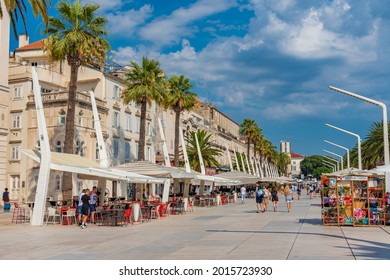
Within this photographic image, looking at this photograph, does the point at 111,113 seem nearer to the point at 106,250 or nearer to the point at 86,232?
the point at 86,232

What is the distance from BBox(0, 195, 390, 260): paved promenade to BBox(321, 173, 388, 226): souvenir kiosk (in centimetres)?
95

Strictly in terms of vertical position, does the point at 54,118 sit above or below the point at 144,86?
below

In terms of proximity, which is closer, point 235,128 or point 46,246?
point 46,246

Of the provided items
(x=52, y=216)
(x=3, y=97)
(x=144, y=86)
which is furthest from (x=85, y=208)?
(x=3, y=97)

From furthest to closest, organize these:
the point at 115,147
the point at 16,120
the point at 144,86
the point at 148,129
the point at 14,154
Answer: the point at 148,129, the point at 115,147, the point at 14,154, the point at 16,120, the point at 144,86

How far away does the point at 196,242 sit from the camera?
1564cm

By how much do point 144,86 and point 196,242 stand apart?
25.4 m

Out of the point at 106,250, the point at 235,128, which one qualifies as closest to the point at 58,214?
the point at 106,250

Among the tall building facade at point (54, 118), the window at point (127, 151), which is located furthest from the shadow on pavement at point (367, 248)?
the window at point (127, 151)

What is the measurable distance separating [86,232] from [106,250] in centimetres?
572

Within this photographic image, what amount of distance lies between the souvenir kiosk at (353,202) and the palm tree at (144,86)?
63.9 feet

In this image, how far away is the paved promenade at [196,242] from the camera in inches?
502

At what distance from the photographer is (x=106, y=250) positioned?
13.9m

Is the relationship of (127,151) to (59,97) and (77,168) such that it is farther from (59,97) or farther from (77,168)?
(77,168)
